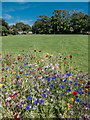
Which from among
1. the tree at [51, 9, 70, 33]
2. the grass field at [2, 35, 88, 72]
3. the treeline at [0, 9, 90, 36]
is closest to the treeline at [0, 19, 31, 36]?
the treeline at [0, 9, 90, 36]

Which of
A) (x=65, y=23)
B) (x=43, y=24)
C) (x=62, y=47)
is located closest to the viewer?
(x=62, y=47)

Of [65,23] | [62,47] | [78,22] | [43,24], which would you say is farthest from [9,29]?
[62,47]

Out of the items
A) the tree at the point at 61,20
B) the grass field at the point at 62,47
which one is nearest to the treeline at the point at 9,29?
the tree at the point at 61,20

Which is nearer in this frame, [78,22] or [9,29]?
[78,22]

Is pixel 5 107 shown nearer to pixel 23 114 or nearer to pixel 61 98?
pixel 23 114

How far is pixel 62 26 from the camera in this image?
50906 mm

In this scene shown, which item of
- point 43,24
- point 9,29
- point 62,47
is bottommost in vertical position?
point 62,47

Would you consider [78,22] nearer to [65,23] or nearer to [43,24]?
[65,23]

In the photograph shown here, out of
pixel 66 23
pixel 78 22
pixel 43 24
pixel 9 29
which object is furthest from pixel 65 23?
pixel 9 29

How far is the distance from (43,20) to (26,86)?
44.4 m

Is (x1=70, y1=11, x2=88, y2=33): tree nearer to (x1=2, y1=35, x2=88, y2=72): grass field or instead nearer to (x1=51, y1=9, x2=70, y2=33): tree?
(x1=51, y1=9, x2=70, y2=33): tree

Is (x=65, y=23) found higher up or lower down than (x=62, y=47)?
higher up

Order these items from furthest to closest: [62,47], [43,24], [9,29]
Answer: [9,29]
[43,24]
[62,47]

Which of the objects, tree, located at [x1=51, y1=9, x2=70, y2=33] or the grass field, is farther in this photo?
tree, located at [x1=51, y1=9, x2=70, y2=33]
